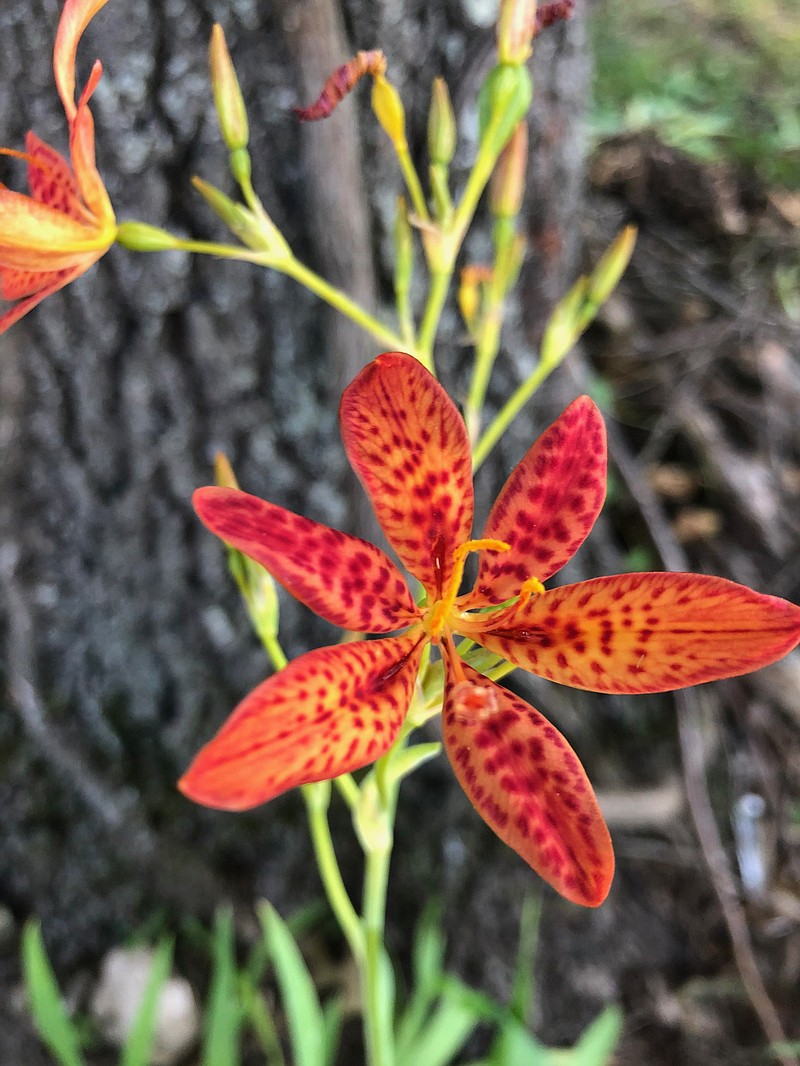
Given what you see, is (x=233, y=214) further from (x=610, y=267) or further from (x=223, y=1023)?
(x=223, y=1023)

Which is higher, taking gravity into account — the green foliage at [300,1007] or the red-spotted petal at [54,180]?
the red-spotted petal at [54,180]

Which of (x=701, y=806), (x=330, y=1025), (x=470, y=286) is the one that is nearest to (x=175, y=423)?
(x=470, y=286)

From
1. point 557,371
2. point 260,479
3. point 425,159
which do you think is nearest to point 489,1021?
point 260,479

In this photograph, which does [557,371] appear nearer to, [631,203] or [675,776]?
[675,776]

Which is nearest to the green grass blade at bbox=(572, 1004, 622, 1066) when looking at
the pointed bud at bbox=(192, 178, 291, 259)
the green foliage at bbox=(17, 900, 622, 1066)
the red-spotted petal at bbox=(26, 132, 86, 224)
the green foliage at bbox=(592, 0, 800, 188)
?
the green foliage at bbox=(17, 900, 622, 1066)

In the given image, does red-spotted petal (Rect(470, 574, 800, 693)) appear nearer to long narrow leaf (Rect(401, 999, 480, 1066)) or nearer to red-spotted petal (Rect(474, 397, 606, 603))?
red-spotted petal (Rect(474, 397, 606, 603))

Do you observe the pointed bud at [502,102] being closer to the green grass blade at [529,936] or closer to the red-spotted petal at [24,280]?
the red-spotted petal at [24,280]

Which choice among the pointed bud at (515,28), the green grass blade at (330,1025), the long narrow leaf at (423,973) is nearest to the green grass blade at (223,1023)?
the green grass blade at (330,1025)
